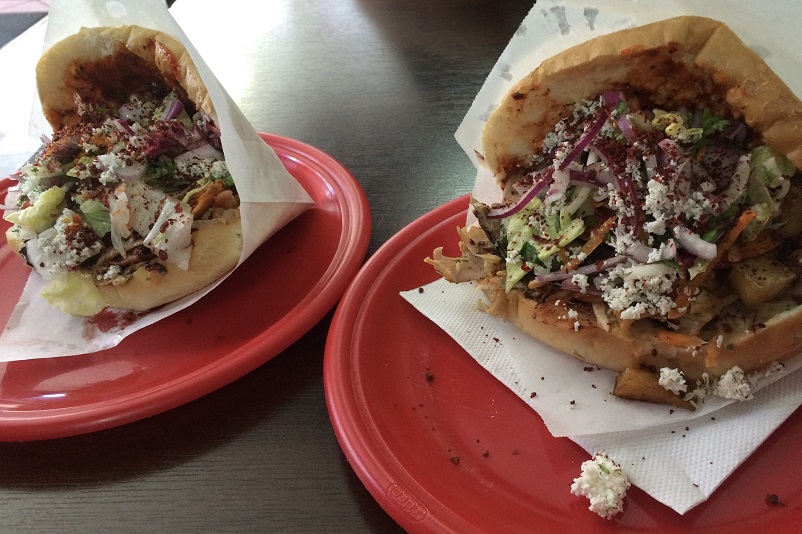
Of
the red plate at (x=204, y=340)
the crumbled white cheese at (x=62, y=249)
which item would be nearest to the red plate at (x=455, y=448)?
the red plate at (x=204, y=340)

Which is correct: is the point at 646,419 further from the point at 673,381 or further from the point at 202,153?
the point at 202,153

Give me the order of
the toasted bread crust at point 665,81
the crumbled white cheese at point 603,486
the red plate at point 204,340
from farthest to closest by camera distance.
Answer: the red plate at point 204,340, the toasted bread crust at point 665,81, the crumbled white cheese at point 603,486

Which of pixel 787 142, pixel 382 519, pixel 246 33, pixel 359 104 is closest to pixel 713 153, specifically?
pixel 787 142

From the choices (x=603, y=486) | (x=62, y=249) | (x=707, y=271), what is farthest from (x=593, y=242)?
(x=62, y=249)

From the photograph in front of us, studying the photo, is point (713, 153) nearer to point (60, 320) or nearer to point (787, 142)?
point (787, 142)

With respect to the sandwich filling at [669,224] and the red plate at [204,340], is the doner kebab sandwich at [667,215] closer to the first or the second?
the sandwich filling at [669,224]

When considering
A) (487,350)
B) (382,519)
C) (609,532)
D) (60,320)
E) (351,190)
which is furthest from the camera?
(351,190)

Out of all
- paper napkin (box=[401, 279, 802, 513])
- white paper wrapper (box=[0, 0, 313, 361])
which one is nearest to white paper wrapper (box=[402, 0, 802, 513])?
paper napkin (box=[401, 279, 802, 513])
